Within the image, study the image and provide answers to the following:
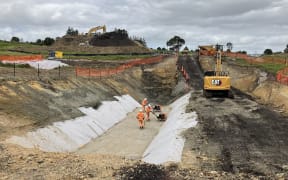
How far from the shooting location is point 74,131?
24547 mm

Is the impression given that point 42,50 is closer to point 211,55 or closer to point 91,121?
point 211,55

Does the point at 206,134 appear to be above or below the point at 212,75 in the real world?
below

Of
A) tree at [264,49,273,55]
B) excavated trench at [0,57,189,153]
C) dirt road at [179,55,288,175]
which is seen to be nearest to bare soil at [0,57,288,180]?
dirt road at [179,55,288,175]

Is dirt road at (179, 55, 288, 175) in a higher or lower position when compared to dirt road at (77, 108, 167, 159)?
higher

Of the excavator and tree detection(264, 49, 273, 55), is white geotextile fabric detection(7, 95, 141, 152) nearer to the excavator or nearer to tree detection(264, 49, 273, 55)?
the excavator

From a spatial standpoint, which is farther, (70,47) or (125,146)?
(70,47)

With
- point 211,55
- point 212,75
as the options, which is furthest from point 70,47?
point 212,75

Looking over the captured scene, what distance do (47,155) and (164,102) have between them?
36.3 metres

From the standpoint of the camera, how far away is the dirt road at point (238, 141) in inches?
595

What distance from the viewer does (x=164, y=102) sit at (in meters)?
51.7

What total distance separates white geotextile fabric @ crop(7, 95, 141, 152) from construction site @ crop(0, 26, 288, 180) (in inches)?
3.1

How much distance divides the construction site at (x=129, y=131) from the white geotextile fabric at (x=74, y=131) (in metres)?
0.08

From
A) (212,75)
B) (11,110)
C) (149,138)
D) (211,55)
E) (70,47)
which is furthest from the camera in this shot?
(70,47)

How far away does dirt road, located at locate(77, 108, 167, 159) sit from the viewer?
23.2m
